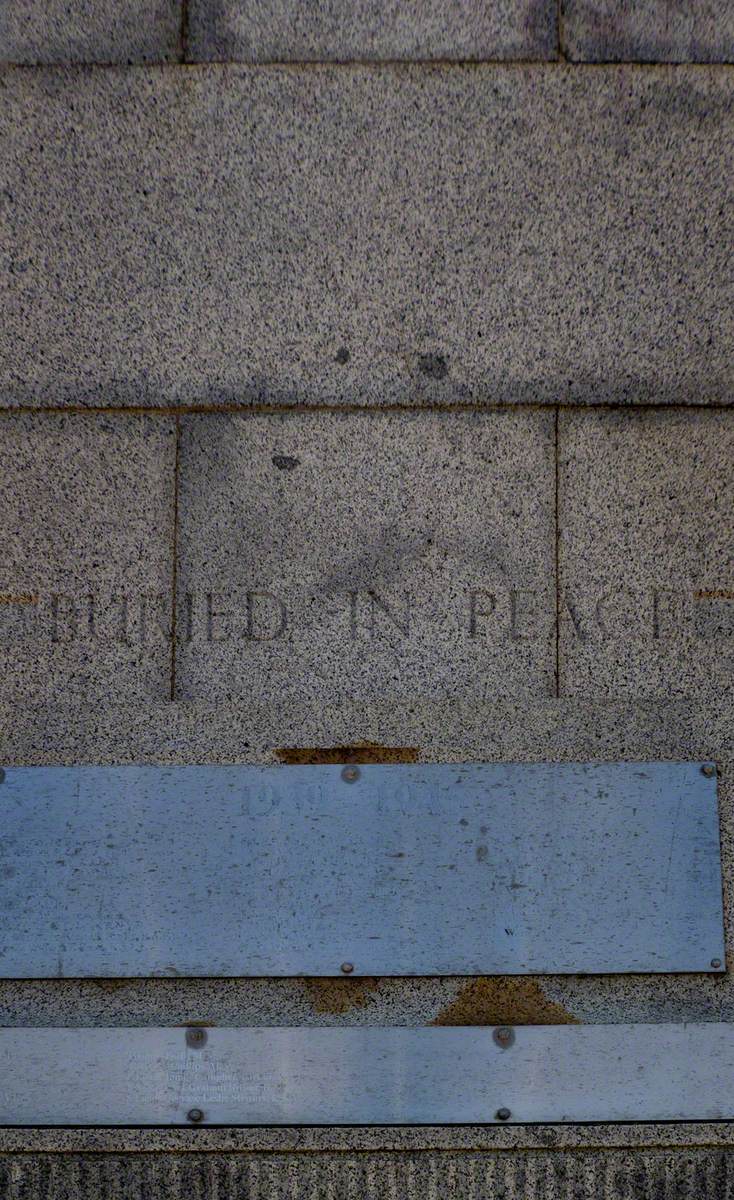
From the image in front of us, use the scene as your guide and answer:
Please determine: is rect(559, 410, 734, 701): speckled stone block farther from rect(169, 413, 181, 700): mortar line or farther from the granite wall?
rect(169, 413, 181, 700): mortar line

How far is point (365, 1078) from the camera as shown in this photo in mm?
3516

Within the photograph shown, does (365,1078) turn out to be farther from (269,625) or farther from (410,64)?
(410,64)

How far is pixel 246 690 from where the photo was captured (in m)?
3.66

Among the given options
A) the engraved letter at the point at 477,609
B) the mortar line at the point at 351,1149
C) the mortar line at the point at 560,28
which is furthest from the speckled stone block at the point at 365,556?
the mortar line at the point at 351,1149

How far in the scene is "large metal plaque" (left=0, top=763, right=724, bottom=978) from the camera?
3.55 metres

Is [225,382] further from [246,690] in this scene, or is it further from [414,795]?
[414,795]

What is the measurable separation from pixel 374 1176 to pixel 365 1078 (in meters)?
0.31

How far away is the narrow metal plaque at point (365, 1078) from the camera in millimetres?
3512

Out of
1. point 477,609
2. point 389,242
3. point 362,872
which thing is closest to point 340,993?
point 362,872

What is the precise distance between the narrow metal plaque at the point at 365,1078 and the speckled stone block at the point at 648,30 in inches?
127

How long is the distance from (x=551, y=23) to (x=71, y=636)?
8.55 ft

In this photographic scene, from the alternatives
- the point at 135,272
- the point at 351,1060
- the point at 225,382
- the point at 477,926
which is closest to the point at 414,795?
the point at 477,926

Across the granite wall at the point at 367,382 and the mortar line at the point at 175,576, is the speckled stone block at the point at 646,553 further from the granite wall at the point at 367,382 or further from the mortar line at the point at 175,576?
the mortar line at the point at 175,576

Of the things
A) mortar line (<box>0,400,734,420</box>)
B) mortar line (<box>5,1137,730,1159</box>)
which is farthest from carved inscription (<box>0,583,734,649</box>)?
mortar line (<box>5,1137,730,1159</box>)
